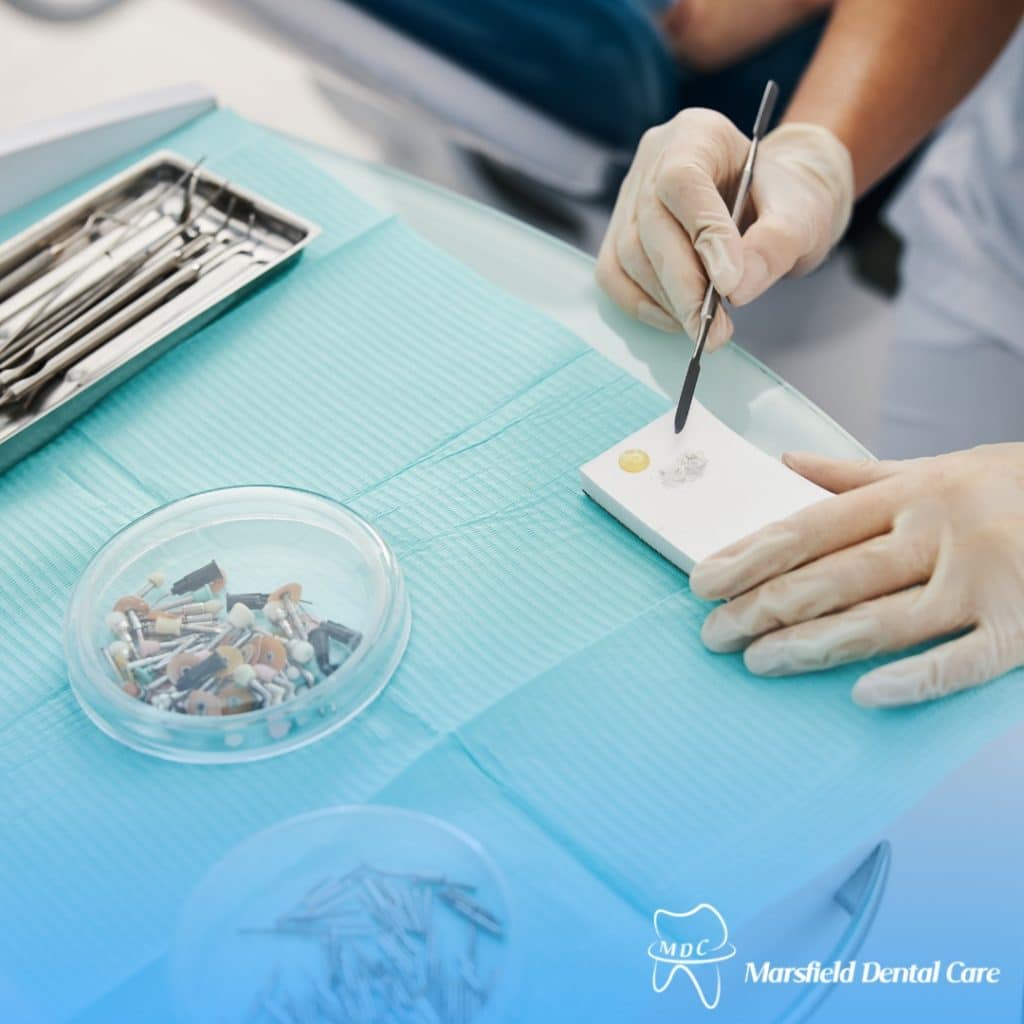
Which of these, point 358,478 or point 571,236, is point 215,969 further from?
point 571,236

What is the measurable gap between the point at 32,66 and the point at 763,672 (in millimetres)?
1643

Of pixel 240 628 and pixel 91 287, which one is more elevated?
pixel 91 287

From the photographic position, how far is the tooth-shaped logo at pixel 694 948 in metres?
0.68

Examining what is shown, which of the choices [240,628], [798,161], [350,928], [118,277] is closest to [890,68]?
[798,161]

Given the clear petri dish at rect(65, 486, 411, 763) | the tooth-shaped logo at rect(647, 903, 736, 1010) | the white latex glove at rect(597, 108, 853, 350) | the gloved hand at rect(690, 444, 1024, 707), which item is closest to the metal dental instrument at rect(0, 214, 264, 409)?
the clear petri dish at rect(65, 486, 411, 763)

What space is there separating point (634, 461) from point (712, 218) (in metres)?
0.25

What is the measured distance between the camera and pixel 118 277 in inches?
40.4

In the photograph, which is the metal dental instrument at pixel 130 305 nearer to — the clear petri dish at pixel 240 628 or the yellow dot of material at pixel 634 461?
the clear petri dish at pixel 240 628

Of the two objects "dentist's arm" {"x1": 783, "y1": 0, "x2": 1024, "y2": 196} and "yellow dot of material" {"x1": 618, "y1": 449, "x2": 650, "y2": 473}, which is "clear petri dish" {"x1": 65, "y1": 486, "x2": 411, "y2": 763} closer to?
"yellow dot of material" {"x1": 618, "y1": 449, "x2": 650, "y2": 473}

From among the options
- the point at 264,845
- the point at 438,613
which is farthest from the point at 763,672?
the point at 264,845

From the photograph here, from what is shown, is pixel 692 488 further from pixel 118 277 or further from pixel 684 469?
pixel 118 277

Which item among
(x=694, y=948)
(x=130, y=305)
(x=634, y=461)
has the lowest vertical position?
(x=694, y=948)

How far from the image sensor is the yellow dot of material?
90 cm

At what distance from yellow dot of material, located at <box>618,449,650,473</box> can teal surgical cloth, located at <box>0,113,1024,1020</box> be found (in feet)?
0.16
